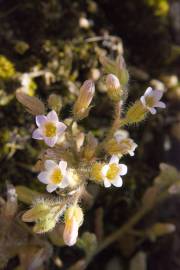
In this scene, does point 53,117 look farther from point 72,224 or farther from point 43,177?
point 72,224

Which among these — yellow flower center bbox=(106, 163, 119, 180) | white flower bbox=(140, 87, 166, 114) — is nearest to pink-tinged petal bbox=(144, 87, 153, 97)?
white flower bbox=(140, 87, 166, 114)

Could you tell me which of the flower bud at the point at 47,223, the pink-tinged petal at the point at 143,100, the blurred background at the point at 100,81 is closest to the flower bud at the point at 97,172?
the flower bud at the point at 47,223

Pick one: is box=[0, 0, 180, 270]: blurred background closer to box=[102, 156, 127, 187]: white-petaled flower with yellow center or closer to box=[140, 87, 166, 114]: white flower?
box=[102, 156, 127, 187]: white-petaled flower with yellow center

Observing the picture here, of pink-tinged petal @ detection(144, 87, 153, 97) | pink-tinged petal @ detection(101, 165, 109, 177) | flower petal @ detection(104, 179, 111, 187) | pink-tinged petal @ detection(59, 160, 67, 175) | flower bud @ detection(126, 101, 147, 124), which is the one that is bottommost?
flower petal @ detection(104, 179, 111, 187)

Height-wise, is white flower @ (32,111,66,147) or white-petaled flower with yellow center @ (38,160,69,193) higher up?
white flower @ (32,111,66,147)

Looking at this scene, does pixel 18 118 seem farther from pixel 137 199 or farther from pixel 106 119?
pixel 137 199

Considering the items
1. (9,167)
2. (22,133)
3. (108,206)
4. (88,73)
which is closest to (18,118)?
(22,133)
